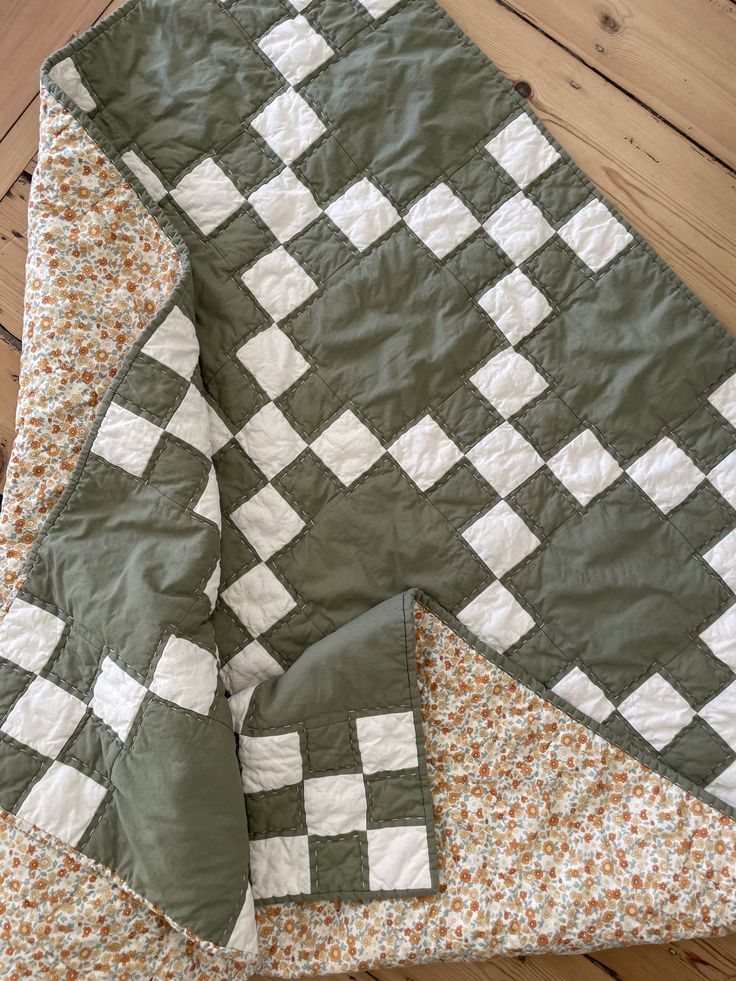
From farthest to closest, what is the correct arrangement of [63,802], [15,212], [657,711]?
[15,212], [657,711], [63,802]

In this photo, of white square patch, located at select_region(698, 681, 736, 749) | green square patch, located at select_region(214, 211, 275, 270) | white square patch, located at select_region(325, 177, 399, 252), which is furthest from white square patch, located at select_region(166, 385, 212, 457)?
white square patch, located at select_region(698, 681, 736, 749)

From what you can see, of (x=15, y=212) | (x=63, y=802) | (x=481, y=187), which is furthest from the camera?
(x=15, y=212)

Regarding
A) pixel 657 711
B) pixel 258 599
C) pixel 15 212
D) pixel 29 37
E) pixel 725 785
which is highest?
pixel 29 37

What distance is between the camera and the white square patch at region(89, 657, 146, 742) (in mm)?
1053

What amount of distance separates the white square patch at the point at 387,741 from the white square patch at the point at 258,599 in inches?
7.7

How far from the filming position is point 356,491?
120 centimetres

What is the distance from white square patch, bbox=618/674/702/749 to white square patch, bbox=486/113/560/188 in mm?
788

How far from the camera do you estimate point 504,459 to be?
3.93 ft

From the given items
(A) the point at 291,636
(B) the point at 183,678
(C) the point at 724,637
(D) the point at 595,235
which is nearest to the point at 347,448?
(A) the point at 291,636

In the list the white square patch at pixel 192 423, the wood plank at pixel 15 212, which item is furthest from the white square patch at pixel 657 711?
the wood plank at pixel 15 212

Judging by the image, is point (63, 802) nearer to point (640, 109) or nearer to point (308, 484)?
point (308, 484)

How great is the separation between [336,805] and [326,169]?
94cm

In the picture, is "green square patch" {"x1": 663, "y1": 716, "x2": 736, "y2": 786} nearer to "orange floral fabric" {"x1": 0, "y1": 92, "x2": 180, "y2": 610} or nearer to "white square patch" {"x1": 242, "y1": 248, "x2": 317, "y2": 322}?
"white square patch" {"x1": 242, "y1": 248, "x2": 317, "y2": 322}

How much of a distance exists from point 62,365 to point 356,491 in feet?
1.50
